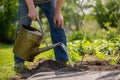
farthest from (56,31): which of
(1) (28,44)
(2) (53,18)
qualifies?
(1) (28,44)

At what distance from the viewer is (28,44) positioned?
396cm

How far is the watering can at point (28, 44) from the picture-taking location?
391 centimetres

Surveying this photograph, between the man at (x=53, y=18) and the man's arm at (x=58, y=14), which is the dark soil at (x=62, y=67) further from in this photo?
the man's arm at (x=58, y=14)

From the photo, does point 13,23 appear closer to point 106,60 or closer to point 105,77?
point 106,60

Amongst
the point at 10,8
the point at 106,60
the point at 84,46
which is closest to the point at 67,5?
the point at 10,8

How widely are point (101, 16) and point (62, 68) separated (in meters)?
7.22

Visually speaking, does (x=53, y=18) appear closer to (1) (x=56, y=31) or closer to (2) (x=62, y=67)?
(1) (x=56, y=31)

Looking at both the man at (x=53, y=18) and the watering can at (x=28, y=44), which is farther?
the man at (x=53, y=18)

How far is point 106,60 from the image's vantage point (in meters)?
4.34

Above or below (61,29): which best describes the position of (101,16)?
below

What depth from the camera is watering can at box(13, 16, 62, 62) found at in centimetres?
391

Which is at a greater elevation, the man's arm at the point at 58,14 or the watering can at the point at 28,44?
the man's arm at the point at 58,14

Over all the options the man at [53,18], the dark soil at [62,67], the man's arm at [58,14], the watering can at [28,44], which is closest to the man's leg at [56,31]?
the man at [53,18]

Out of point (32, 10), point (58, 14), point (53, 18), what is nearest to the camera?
point (32, 10)
